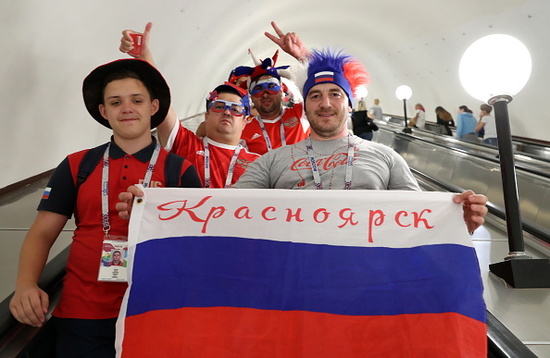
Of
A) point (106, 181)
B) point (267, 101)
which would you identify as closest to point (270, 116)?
point (267, 101)

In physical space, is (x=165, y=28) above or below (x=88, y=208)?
above

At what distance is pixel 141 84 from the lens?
2.43m

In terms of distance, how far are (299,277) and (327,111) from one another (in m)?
1.37

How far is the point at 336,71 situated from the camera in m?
3.05

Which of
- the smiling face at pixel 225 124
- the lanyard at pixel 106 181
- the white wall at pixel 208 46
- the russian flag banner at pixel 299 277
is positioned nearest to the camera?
the russian flag banner at pixel 299 277

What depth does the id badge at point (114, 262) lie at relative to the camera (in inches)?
79.9

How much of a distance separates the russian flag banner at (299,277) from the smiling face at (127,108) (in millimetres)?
406

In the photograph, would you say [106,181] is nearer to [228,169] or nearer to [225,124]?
[228,169]

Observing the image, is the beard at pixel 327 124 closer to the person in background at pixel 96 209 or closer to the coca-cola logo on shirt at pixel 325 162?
the coca-cola logo on shirt at pixel 325 162

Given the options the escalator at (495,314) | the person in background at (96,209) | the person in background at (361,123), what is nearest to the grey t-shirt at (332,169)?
the person in background at (96,209)

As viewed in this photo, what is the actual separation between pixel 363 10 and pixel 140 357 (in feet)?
59.6

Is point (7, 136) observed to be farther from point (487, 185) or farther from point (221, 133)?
point (487, 185)

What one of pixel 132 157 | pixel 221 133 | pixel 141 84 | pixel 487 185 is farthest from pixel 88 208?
pixel 487 185

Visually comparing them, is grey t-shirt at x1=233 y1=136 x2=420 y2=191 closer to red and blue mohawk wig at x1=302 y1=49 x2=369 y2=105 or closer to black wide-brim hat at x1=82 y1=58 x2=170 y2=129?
red and blue mohawk wig at x1=302 y1=49 x2=369 y2=105
